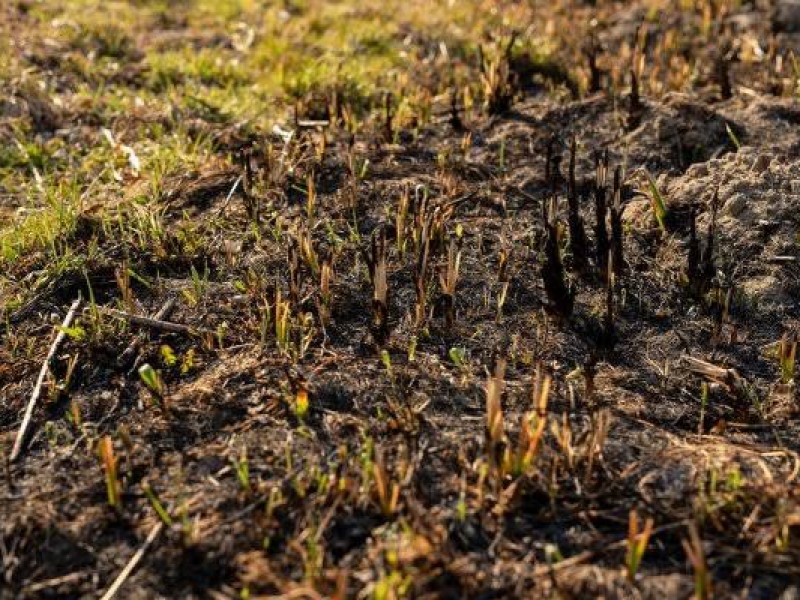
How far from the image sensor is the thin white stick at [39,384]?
2.73m

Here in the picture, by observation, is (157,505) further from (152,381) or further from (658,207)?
(658,207)

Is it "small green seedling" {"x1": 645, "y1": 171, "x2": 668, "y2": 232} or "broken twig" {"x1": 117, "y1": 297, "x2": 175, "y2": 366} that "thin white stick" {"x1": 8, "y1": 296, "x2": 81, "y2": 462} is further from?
"small green seedling" {"x1": 645, "y1": 171, "x2": 668, "y2": 232}

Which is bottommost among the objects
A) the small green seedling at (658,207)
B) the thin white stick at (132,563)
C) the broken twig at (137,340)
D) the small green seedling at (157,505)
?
the thin white stick at (132,563)

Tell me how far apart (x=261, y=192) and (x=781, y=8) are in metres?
3.93

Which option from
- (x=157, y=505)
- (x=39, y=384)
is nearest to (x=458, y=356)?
(x=157, y=505)

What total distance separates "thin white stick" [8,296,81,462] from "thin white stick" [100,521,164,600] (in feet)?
1.96

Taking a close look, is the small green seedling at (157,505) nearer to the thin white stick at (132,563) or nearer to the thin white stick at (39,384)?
the thin white stick at (132,563)

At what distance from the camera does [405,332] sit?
319 centimetres

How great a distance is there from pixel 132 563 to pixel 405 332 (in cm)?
126

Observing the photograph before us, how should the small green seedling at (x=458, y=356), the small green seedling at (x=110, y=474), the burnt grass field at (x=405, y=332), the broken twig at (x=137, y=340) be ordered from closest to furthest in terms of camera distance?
the burnt grass field at (x=405, y=332)
the small green seedling at (x=110, y=474)
the small green seedling at (x=458, y=356)
the broken twig at (x=137, y=340)

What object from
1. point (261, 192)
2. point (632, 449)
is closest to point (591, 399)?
point (632, 449)

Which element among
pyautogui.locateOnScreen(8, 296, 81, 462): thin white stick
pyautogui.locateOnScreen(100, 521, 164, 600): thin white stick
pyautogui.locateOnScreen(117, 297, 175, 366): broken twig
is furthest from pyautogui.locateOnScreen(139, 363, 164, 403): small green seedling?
pyautogui.locateOnScreen(100, 521, 164, 600): thin white stick

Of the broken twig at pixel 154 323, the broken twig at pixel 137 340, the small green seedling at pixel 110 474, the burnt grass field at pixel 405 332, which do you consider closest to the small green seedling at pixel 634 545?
the burnt grass field at pixel 405 332

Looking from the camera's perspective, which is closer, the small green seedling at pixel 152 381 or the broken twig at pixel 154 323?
the small green seedling at pixel 152 381
